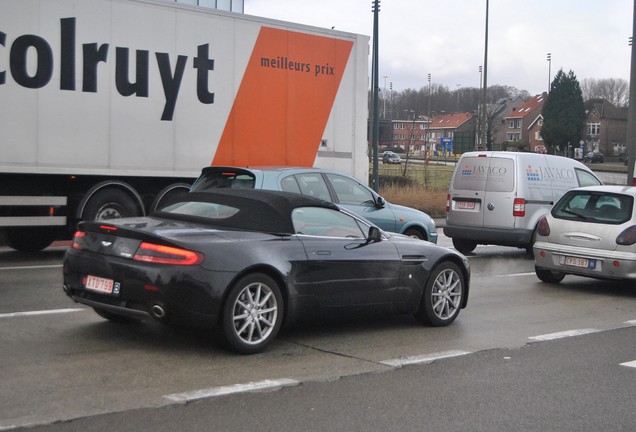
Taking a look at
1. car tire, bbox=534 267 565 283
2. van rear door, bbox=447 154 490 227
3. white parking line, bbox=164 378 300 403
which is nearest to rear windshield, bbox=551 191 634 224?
car tire, bbox=534 267 565 283

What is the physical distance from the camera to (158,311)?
271 inches

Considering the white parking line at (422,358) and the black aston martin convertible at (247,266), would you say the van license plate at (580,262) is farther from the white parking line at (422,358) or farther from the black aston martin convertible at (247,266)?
the white parking line at (422,358)

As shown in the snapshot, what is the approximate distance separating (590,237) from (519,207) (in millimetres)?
3571

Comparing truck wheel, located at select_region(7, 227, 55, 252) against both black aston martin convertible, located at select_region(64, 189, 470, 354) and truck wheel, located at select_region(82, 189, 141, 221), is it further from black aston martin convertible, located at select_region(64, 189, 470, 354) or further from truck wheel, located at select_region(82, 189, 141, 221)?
black aston martin convertible, located at select_region(64, 189, 470, 354)

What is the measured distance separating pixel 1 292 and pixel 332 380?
5141mm

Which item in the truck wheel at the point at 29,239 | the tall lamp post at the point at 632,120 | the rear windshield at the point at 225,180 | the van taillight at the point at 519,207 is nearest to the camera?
the rear windshield at the point at 225,180

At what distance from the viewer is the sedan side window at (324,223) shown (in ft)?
26.0

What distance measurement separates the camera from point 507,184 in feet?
51.6

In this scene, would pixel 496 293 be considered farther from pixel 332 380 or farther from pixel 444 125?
pixel 444 125

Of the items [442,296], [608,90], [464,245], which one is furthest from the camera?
[608,90]

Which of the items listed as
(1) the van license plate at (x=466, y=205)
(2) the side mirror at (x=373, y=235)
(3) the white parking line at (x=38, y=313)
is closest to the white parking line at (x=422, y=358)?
(2) the side mirror at (x=373, y=235)

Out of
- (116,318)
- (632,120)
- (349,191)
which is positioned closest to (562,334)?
(116,318)

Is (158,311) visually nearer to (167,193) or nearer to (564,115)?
(167,193)

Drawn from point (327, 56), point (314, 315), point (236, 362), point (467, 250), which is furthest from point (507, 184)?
point (236, 362)
